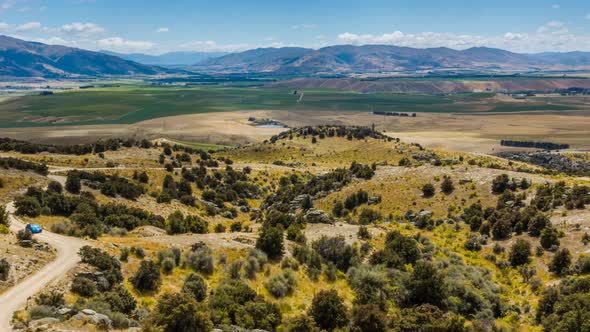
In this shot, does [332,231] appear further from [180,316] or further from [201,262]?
[180,316]

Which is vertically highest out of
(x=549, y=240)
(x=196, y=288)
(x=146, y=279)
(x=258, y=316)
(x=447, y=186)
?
(x=146, y=279)

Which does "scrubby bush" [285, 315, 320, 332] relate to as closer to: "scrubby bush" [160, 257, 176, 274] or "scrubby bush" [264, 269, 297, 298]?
"scrubby bush" [264, 269, 297, 298]

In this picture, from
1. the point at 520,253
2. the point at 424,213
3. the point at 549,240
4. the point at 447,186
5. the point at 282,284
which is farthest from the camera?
the point at 447,186

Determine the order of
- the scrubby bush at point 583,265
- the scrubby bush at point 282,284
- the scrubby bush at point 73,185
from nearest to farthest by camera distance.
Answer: the scrubby bush at point 282,284
the scrubby bush at point 583,265
the scrubby bush at point 73,185

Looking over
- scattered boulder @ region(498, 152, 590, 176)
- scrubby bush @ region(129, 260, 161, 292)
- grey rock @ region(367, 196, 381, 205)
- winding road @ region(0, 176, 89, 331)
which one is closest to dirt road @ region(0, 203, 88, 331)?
winding road @ region(0, 176, 89, 331)

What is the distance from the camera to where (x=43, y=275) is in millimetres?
24484

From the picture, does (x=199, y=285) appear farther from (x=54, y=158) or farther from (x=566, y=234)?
(x=54, y=158)

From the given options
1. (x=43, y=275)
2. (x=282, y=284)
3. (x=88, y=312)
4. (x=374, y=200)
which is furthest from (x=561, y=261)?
(x=43, y=275)

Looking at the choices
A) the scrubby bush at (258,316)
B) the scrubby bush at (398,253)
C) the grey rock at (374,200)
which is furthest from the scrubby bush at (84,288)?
the grey rock at (374,200)

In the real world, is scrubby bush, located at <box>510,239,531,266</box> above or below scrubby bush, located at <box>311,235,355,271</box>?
below

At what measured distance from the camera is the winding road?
20969mm

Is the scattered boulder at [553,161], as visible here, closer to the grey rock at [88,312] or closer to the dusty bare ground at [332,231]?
the dusty bare ground at [332,231]

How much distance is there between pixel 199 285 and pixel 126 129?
174488mm

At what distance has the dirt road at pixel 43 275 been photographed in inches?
826
